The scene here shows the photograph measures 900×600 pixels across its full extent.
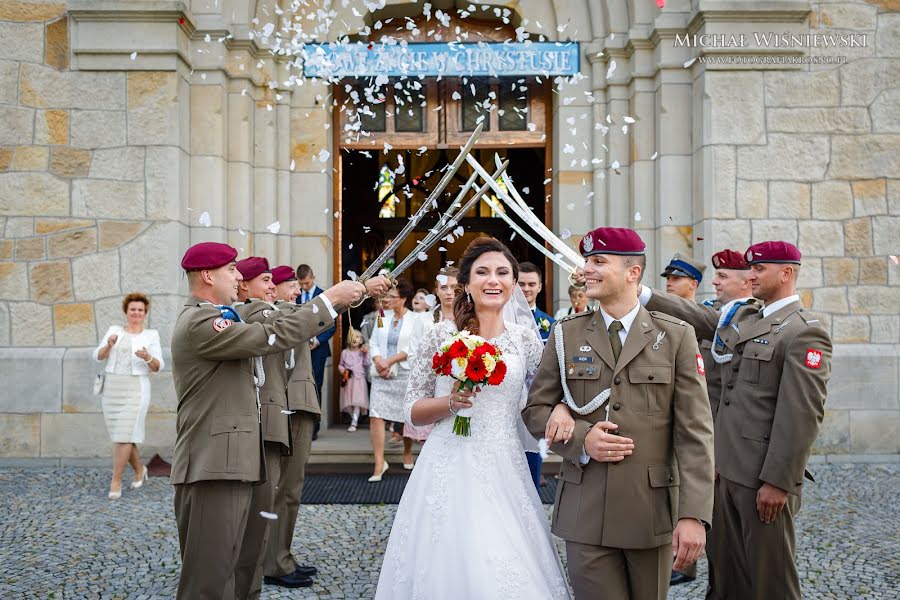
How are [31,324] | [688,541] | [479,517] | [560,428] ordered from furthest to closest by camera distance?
[31,324] < [479,517] < [560,428] < [688,541]

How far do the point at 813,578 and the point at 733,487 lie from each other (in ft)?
5.42

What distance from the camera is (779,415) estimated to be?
11.6 ft

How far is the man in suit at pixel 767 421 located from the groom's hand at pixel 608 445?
1073 millimetres

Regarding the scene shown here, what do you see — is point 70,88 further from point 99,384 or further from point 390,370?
point 390,370

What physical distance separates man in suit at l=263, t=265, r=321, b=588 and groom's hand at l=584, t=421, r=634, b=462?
2.52 meters

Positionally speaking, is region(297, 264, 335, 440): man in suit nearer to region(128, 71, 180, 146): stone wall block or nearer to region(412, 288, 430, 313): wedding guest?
region(412, 288, 430, 313): wedding guest

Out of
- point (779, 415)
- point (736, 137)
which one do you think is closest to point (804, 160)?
point (736, 137)

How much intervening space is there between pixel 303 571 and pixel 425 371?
211 centimetres

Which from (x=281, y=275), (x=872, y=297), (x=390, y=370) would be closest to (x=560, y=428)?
(x=281, y=275)

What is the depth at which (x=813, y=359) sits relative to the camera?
352 cm

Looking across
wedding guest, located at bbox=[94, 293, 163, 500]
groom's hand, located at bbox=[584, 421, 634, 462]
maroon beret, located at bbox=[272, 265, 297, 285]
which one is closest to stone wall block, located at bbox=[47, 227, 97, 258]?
wedding guest, located at bbox=[94, 293, 163, 500]

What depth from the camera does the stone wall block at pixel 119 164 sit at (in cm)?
830

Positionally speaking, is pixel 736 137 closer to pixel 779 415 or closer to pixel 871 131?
pixel 871 131

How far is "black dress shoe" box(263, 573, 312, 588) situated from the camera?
4.84 metres
